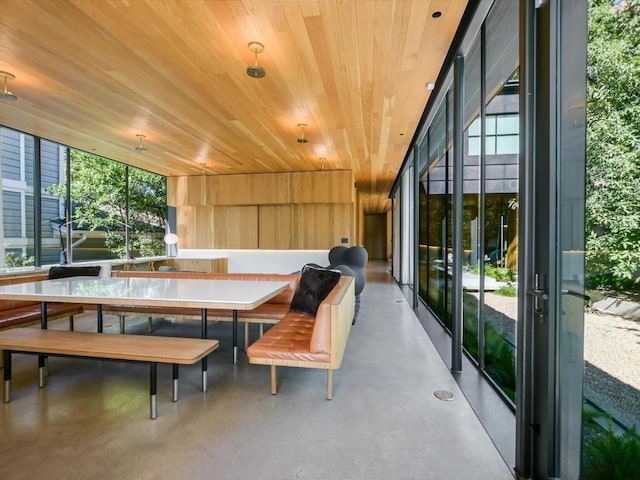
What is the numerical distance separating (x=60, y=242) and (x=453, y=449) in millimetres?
6615

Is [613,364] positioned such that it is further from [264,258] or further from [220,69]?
[264,258]

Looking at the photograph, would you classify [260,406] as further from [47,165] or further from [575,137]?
[47,165]

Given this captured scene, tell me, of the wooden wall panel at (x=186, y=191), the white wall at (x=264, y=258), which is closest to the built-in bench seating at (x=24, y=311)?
the white wall at (x=264, y=258)

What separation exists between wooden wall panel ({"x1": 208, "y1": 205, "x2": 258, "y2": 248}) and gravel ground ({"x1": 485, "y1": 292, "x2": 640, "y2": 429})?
23.0 ft

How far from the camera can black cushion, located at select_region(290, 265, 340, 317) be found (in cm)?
311

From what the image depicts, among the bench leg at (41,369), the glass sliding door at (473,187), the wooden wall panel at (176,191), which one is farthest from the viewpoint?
the wooden wall panel at (176,191)

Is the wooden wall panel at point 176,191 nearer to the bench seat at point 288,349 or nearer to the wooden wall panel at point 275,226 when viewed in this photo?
the wooden wall panel at point 275,226

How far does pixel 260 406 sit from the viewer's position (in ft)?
7.57

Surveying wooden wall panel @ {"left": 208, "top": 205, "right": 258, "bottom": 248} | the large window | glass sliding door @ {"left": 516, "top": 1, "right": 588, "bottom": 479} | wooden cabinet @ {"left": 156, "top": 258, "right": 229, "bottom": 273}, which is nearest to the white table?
glass sliding door @ {"left": 516, "top": 1, "right": 588, "bottom": 479}

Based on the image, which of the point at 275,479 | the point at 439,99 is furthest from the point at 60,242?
the point at 439,99

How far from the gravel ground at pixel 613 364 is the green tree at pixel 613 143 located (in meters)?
0.15

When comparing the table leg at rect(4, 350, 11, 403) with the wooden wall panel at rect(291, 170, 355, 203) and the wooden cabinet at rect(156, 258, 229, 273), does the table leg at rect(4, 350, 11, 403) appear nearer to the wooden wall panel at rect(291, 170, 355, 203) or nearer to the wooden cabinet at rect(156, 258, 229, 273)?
the wooden cabinet at rect(156, 258, 229, 273)

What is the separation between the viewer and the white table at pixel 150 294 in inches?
92.5

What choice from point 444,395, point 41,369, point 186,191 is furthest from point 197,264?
point 444,395
